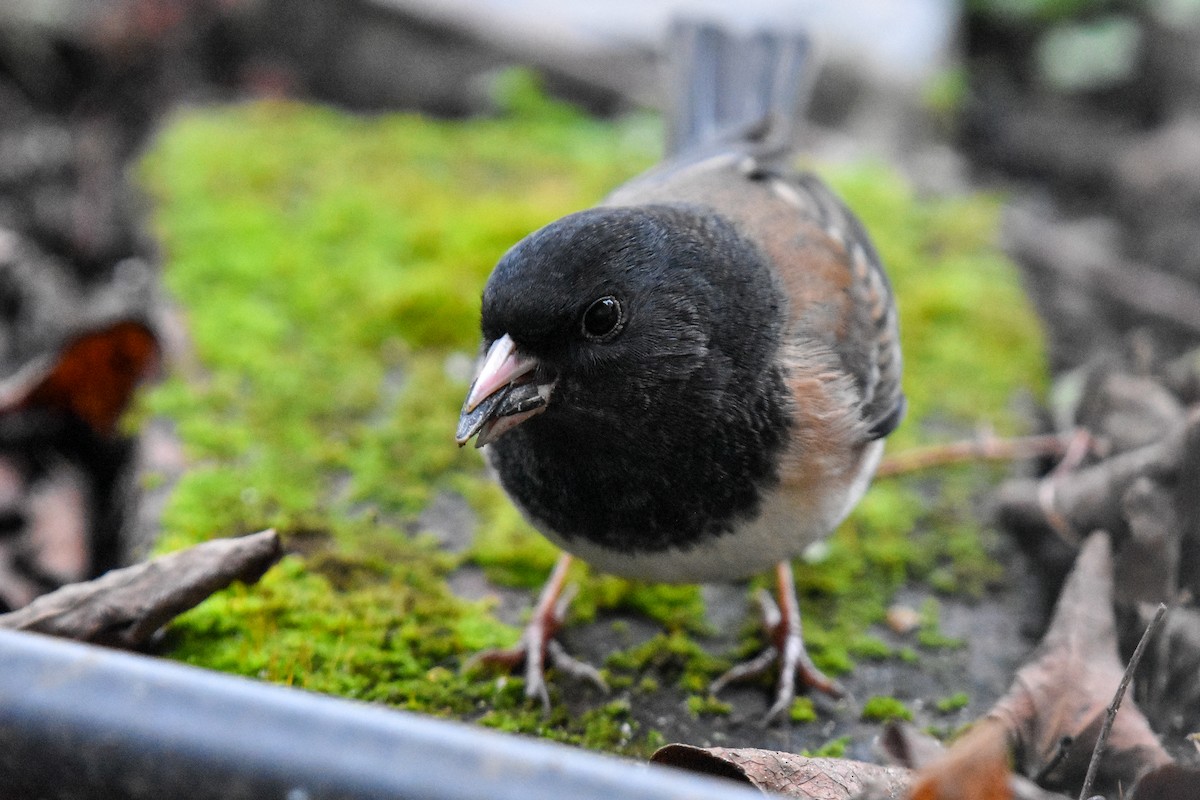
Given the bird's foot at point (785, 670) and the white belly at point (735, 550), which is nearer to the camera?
the white belly at point (735, 550)

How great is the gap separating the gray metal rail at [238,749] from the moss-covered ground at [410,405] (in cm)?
91

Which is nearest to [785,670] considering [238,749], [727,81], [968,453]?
[968,453]

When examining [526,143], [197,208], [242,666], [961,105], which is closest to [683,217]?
[242,666]

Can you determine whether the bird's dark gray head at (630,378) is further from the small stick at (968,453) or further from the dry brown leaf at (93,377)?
the dry brown leaf at (93,377)

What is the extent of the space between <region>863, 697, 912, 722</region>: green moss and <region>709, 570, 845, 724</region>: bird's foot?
0.26ft

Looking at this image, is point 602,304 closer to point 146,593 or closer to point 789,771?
point 789,771

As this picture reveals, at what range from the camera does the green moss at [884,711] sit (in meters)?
2.41

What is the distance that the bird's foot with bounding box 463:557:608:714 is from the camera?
93.7 inches

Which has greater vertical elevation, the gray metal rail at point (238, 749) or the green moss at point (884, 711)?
the gray metal rail at point (238, 749)

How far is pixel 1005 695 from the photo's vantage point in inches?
90.4

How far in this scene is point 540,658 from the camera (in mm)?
2428

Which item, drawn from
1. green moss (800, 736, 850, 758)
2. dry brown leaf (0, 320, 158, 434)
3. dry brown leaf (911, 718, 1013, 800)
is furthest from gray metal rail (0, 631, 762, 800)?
dry brown leaf (0, 320, 158, 434)

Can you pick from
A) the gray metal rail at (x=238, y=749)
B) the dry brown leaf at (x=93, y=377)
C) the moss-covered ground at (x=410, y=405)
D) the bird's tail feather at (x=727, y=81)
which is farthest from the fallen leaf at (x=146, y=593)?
the bird's tail feather at (x=727, y=81)

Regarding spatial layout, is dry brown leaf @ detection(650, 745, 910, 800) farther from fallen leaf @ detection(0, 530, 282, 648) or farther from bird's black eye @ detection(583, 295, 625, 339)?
fallen leaf @ detection(0, 530, 282, 648)
